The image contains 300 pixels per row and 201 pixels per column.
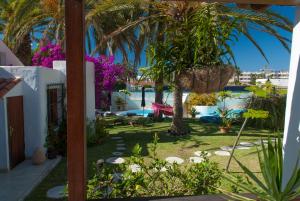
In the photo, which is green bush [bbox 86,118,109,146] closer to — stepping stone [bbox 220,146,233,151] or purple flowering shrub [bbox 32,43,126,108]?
purple flowering shrub [bbox 32,43,126,108]

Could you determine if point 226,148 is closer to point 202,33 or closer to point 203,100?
point 202,33

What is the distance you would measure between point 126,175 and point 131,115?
13.6 meters

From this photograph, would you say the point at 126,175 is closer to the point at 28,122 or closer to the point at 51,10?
the point at 28,122

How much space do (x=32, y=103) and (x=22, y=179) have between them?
2.35m

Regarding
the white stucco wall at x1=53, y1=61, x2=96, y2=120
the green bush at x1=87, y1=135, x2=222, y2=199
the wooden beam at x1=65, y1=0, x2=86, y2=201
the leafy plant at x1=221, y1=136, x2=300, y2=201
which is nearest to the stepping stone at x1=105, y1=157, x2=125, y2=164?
the white stucco wall at x1=53, y1=61, x2=96, y2=120

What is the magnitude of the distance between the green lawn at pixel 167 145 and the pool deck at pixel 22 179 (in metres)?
0.16

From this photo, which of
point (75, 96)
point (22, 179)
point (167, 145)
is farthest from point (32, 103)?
point (75, 96)

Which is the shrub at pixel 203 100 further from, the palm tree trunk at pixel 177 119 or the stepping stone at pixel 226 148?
the stepping stone at pixel 226 148

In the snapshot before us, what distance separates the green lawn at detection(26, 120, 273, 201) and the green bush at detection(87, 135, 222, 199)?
2270mm

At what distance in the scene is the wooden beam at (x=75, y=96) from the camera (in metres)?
2.45

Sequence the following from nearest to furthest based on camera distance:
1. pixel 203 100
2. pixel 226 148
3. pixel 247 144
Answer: pixel 226 148 < pixel 247 144 < pixel 203 100

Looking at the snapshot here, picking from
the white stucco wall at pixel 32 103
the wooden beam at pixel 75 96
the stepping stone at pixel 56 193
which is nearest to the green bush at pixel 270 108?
the white stucco wall at pixel 32 103

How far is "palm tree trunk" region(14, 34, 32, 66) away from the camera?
15016mm

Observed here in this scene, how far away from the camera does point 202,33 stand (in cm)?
602
